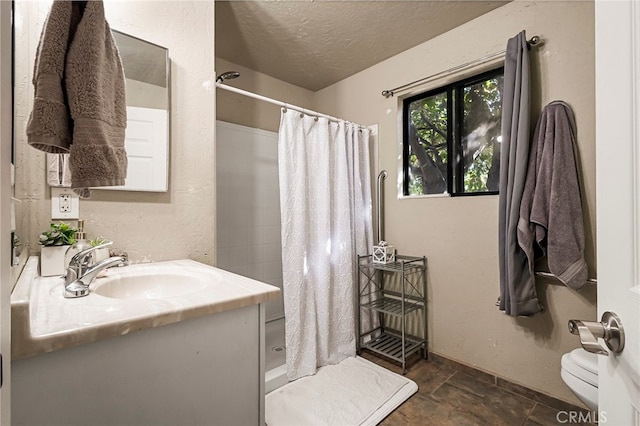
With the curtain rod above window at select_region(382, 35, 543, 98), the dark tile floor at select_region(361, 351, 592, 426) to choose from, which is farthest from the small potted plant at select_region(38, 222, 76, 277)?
the curtain rod above window at select_region(382, 35, 543, 98)

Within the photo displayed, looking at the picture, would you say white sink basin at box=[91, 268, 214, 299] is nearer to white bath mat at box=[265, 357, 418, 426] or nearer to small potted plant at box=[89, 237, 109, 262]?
small potted plant at box=[89, 237, 109, 262]

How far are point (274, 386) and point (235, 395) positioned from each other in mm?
991

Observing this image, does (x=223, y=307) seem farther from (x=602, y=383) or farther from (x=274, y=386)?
(x=274, y=386)

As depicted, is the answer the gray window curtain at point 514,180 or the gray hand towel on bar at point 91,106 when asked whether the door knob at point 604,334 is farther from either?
the gray window curtain at point 514,180

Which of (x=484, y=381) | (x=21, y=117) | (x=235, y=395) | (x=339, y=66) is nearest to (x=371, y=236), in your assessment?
(x=484, y=381)

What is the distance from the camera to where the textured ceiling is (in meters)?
1.72

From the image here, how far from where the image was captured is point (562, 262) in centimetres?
140

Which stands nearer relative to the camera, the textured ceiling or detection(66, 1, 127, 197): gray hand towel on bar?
detection(66, 1, 127, 197): gray hand towel on bar

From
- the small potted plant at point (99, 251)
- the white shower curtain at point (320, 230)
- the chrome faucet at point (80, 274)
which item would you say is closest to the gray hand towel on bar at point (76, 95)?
the chrome faucet at point (80, 274)

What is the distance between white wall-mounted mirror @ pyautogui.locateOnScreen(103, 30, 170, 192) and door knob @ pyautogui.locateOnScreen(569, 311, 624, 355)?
1506mm

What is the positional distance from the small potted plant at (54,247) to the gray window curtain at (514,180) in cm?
200

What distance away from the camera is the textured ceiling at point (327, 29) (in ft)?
5.64

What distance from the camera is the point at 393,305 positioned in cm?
216
